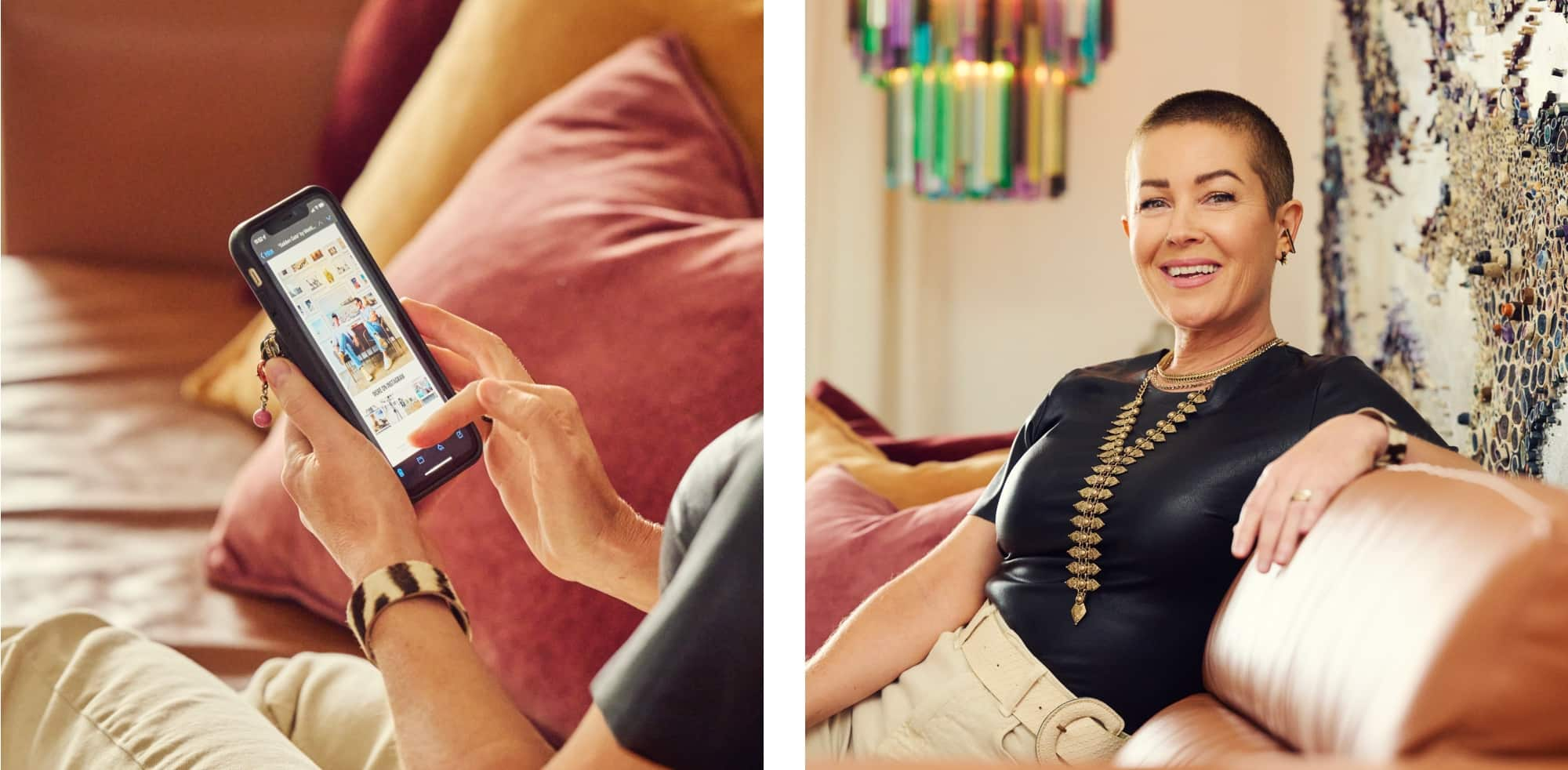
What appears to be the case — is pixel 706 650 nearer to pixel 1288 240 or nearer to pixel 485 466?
pixel 485 466

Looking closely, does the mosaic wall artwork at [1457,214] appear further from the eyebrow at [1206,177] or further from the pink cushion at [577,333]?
the pink cushion at [577,333]

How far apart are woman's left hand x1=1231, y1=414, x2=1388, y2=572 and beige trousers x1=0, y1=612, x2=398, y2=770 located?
0.68 meters

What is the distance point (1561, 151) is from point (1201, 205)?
25 centimetres

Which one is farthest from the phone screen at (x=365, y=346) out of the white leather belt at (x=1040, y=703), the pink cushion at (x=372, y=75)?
the white leather belt at (x=1040, y=703)

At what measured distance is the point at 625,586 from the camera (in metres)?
0.99

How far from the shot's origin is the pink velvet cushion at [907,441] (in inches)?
50.5

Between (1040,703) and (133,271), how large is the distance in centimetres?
86

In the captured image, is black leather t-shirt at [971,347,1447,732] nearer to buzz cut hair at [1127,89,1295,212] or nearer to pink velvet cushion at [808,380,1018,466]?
buzz cut hair at [1127,89,1295,212]

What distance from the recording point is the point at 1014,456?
1046 millimetres

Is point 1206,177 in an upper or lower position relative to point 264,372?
upper

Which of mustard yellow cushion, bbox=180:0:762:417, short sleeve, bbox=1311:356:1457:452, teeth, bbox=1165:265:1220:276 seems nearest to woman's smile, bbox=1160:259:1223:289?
teeth, bbox=1165:265:1220:276

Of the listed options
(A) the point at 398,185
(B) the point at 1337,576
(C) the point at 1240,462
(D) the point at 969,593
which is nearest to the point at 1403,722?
(B) the point at 1337,576

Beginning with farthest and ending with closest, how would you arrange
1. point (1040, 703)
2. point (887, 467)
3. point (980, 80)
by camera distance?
point (980, 80), point (887, 467), point (1040, 703)

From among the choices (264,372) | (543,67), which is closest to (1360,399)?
(543,67)
